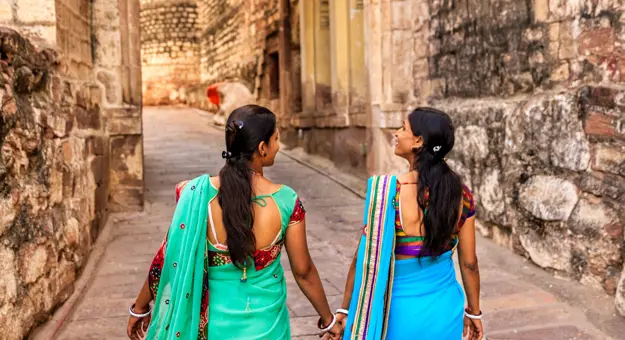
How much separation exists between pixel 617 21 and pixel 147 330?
10.5 ft

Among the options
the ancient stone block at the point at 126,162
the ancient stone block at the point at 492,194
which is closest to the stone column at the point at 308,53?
the ancient stone block at the point at 126,162

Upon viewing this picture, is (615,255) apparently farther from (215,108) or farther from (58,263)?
(215,108)

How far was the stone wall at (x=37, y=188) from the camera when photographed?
271 cm

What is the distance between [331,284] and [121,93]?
3431mm

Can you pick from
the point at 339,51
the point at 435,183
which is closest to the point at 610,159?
the point at 435,183

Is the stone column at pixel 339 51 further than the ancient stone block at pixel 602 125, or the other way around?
the stone column at pixel 339 51

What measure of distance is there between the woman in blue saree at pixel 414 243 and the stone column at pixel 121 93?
4821 mm

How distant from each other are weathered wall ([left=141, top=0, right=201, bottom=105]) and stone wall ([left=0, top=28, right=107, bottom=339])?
710 inches

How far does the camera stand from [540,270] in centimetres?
429

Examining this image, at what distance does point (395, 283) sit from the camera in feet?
6.84

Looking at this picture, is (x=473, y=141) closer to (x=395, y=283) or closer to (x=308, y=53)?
(x=395, y=283)

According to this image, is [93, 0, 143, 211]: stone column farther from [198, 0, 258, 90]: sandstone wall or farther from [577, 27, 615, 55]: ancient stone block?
[198, 0, 258, 90]: sandstone wall

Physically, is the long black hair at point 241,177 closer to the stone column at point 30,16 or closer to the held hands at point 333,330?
the held hands at point 333,330

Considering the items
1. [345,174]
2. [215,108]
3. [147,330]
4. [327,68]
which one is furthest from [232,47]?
[147,330]
